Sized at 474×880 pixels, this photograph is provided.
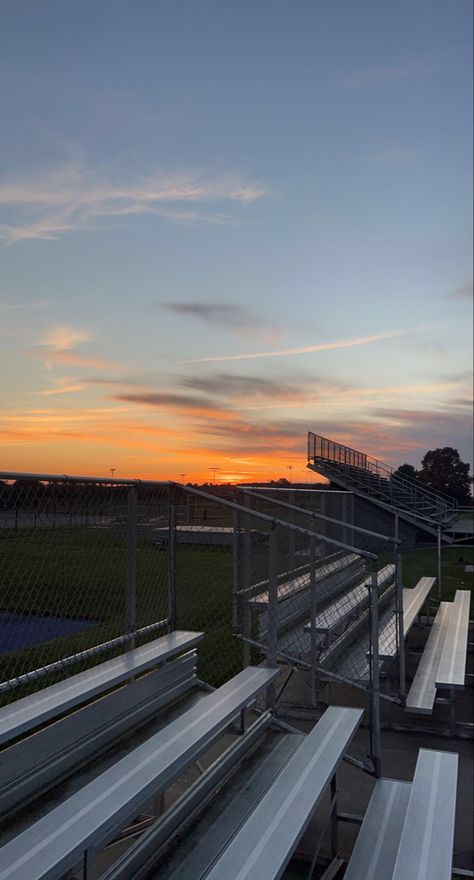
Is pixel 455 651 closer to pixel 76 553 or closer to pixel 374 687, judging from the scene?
pixel 374 687

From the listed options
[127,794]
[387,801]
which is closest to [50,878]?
[127,794]

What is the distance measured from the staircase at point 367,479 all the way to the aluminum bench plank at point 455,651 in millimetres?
16188

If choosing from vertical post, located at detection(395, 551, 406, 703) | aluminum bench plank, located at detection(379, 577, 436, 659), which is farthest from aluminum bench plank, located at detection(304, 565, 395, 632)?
aluminum bench plank, located at detection(379, 577, 436, 659)

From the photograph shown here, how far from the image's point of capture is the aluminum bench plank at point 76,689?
2656 millimetres

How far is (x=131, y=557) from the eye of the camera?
380 cm

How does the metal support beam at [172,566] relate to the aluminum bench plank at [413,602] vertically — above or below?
above

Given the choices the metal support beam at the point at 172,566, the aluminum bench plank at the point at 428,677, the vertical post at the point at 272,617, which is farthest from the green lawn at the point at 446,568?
the metal support beam at the point at 172,566

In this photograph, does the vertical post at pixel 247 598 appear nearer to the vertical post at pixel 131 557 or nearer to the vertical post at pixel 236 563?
the vertical post at pixel 236 563

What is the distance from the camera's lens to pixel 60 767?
281cm

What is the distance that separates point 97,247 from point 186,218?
168 cm

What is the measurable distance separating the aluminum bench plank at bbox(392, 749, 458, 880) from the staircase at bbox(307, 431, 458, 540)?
67.8ft

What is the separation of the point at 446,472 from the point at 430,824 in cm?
Result: 7024

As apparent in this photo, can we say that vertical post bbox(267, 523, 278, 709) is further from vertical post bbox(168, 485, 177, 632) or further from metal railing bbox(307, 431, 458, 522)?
metal railing bbox(307, 431, 458, 522)

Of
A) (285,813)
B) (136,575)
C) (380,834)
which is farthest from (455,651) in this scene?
(285,813)
